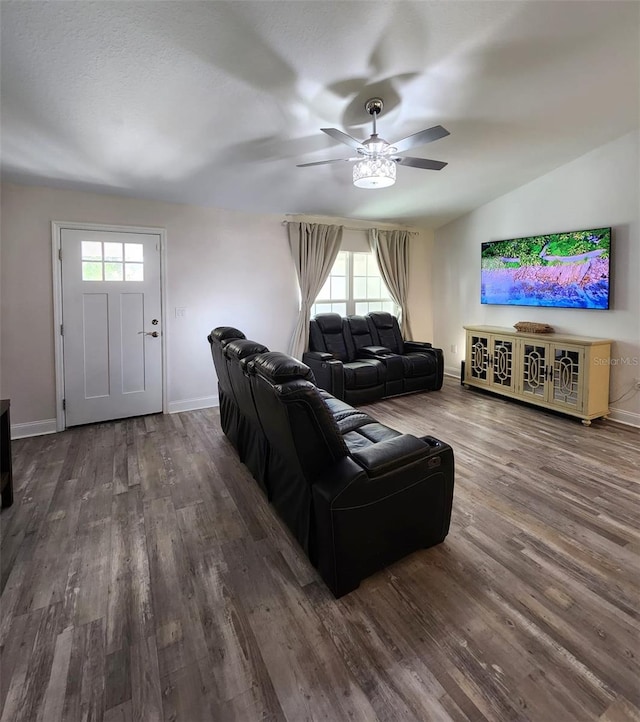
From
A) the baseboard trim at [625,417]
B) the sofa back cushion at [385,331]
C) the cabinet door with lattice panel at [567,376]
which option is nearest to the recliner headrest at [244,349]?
the sofa back cushion at [385,331]

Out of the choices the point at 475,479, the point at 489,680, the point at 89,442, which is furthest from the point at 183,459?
the point at 489,680

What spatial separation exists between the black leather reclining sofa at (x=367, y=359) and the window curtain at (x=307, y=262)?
6.4 inches

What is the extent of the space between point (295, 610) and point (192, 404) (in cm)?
328

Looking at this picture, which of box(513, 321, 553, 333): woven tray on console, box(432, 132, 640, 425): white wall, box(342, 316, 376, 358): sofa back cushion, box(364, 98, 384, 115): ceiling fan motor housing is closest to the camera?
box(364, 98, 384, 115): ceiling fan motor housing

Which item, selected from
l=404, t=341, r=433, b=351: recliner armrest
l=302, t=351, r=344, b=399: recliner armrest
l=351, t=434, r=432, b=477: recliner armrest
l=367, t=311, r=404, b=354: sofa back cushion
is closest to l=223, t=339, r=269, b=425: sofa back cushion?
l=351, t=434, r=432, b=477: recliner armrest

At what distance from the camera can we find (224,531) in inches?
87.5

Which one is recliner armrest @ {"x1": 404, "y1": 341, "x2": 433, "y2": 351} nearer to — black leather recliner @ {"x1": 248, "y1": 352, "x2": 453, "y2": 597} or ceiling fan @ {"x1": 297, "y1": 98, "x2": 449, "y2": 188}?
ceiling fan @ {"x1": 297, "y1": 98, "x2": 449, "y2": 188}

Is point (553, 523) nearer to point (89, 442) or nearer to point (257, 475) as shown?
point (257, 475)

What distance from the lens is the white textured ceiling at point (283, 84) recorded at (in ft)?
6.56

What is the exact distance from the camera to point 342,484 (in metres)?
1.68

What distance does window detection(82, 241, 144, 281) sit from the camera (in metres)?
3.86

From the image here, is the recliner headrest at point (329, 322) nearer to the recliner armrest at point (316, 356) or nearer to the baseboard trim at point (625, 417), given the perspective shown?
the recliner armrest at point (316, 356)

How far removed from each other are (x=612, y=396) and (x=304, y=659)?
4.14 meters

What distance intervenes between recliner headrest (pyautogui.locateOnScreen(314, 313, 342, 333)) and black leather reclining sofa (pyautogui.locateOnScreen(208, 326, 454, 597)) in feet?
9.96
